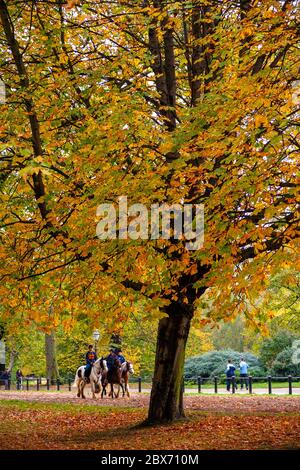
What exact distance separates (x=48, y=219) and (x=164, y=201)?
2.13 metres

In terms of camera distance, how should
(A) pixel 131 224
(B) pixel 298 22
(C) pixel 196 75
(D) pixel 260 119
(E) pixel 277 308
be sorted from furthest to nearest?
(E) pixel 277 308 < (C) pixel 196 75 < (A) pixel 131 224 < (B) pixel 298 22 < (D) pixel 260 119

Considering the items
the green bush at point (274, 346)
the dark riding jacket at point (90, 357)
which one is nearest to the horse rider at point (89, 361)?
the dark riding jacket at point (90, 357)

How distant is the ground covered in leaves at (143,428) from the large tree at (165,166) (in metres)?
1.39

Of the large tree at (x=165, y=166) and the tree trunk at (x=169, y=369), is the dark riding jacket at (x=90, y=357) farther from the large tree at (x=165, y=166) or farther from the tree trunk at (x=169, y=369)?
the tree trunk at (x=169, y=369)

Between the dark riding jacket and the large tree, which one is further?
the dark riding jacket

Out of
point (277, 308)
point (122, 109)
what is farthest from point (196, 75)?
point (277, 308)

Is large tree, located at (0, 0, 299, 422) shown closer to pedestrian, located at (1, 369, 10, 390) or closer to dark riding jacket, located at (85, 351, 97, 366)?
dark riding jacket, located at (85, 351, 97, 366)

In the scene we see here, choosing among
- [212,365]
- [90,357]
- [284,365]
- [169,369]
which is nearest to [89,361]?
[90,357]

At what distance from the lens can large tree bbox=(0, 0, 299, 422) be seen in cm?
1102

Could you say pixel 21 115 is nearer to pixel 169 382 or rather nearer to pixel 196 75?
pixel 196 75

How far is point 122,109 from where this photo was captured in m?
12.7

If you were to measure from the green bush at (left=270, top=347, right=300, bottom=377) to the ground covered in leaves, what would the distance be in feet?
53.1

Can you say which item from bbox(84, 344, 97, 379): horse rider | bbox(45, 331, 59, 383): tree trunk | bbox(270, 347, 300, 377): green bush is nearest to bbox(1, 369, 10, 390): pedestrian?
bbox(45, 331, 59, 383): tree trunk

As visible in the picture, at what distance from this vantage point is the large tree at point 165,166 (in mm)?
11016
